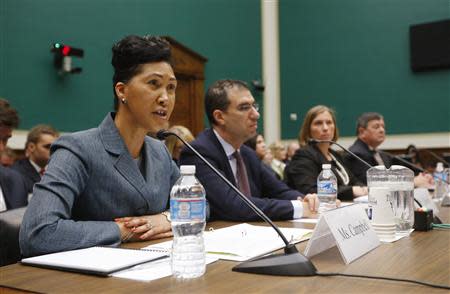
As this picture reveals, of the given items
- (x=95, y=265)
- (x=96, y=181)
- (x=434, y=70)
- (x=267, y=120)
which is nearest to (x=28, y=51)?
(x=96, y=181)

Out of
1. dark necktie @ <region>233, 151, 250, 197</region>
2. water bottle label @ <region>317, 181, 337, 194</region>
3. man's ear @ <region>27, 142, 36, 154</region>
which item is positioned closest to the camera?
water bottle label @ <region>317, 181, 337, 194</region>

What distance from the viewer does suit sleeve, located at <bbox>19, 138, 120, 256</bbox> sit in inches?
49.8

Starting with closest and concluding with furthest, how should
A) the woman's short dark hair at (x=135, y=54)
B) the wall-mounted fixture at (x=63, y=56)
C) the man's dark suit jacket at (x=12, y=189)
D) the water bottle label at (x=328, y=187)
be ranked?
the woman's short dark hair at (x=135, y=54)
the water bottle label at (x=328, y=187)
the man's dark suit jacket at (x=12, y=189)
the wall-mounted fixture at (x=63, y=56)

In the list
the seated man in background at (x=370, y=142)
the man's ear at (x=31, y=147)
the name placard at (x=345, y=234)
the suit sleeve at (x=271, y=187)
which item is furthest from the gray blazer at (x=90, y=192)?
the seated man in background at (x=370, y=142)

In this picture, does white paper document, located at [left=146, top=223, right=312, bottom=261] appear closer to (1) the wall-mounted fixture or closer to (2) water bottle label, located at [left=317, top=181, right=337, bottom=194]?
(2) water bottle label, located at [left=317, top=181, right=337, bottom=194]

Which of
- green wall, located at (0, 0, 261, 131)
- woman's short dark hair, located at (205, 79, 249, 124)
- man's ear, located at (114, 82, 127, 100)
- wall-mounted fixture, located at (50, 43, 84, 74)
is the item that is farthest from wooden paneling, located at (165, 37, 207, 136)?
man's ear, located at (114, 82, 127, 100)

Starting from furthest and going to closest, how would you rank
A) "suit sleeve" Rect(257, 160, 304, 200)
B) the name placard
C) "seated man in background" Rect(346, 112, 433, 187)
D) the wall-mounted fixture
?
1. the wall-mounted fixture
2. "seated man in background" Rect(346, 112, 433, 187)
3. "suit sleeve" Rect(257, 160, 304, 200)
4. the name placard

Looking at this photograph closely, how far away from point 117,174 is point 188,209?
52cm

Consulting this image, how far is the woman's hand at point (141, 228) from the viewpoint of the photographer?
1.39m

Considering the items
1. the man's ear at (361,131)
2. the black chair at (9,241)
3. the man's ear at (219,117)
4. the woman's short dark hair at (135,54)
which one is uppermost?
the woman's short dark hair at (135,54)

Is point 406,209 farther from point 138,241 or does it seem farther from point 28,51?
point 28,51

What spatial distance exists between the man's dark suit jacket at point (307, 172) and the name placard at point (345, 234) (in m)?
1.50

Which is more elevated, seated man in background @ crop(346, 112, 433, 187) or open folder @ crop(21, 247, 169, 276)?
seated man in background @ crop(346, 112, 433, 187)

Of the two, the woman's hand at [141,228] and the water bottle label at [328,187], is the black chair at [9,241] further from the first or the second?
the water bottle label at [328,187]
